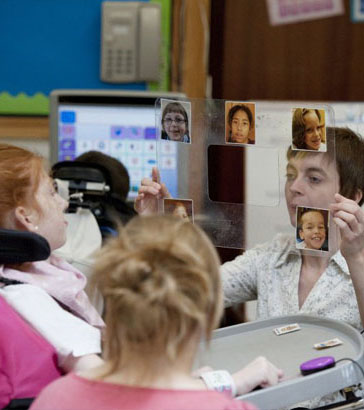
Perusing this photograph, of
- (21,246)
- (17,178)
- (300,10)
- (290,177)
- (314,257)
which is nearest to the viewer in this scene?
(21,246)

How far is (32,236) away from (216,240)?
41cm

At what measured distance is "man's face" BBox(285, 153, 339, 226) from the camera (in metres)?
1.34

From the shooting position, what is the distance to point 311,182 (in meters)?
1.36

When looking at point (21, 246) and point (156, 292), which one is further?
point (21, 246)

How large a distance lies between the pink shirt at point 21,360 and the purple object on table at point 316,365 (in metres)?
0.38

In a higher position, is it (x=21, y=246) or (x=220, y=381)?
(x=21, y=246)

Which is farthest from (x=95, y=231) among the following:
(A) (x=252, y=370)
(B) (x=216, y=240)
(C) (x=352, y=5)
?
(C) (x=352, y=5)

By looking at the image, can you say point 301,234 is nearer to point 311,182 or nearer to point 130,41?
point 311,182

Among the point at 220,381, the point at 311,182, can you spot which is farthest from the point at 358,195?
the point at 220,381

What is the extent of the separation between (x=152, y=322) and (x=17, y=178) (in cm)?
59

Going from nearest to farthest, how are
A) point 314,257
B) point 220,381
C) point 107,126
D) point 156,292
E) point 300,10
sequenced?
1. point 156,292
2. point 220,381
3. point 314,257
4. point 107,126
5. point 300,10

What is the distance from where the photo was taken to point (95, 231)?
182 centimetres

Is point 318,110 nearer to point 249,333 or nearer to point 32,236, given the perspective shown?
point 249,333

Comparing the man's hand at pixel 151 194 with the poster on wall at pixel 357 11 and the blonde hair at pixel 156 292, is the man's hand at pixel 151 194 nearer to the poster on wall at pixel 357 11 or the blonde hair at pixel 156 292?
the blonde hair at pixel 156 292
